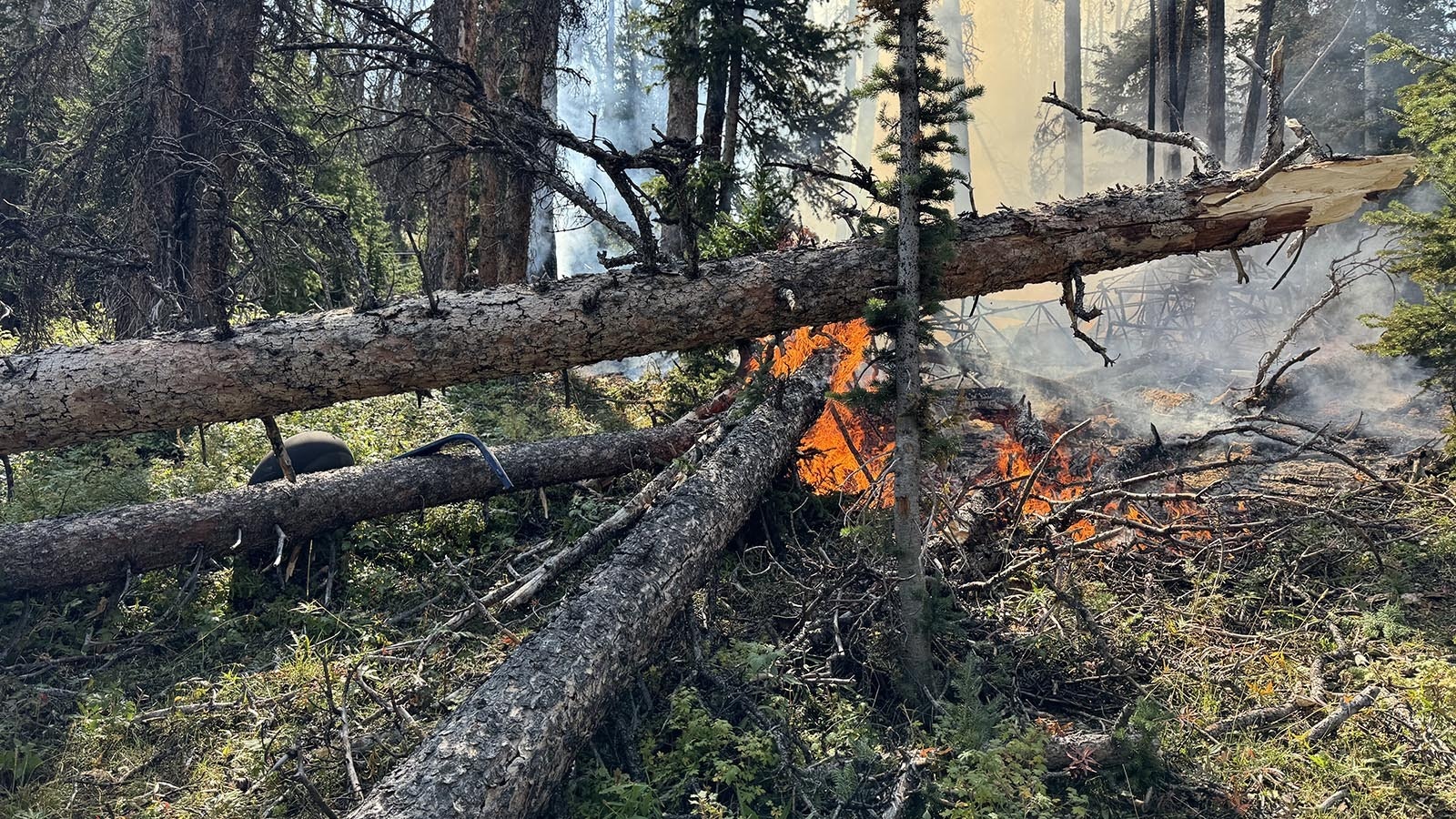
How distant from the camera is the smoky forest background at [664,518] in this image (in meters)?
3.58

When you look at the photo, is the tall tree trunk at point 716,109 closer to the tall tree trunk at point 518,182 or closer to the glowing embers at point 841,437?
the tall tree trunk at point 518,182

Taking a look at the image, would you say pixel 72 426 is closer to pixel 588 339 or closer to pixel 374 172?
pixel 588 339

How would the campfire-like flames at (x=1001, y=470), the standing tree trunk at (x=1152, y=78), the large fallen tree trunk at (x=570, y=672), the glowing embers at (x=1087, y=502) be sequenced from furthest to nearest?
1. the standing tree trunk at (x=1152, y=78)
2. the campfire-like flames at (x=1001, y=470)
3. the glowing embers at (x=1087, y=502)
4. the large fallen tree trunk at (x=570, y=672)

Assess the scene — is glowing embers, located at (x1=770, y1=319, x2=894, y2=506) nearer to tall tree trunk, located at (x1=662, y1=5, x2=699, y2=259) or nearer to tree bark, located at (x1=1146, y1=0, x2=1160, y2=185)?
tall tree trunk, located at (x1=662, y1=5, x2=699, y2=259)

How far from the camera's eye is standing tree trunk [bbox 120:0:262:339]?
742cm

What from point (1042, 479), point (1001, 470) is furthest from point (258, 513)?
point (1042, 479)

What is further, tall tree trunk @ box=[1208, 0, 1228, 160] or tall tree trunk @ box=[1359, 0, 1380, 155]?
tall tree trunk @ box=[1208, 0, 1228, 160]

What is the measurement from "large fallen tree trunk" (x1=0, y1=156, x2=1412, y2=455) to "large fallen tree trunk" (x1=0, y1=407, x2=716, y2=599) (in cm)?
57

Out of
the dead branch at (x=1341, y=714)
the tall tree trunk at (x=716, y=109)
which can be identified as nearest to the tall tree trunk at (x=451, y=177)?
the tall tree trunk at (x=716, y=109)

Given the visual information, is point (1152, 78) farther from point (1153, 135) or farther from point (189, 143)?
point (189, 143)

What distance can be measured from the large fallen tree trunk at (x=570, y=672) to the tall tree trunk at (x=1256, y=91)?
1553cm

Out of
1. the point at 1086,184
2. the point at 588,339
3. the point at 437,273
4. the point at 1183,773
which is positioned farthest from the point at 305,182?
the point at 1086,184

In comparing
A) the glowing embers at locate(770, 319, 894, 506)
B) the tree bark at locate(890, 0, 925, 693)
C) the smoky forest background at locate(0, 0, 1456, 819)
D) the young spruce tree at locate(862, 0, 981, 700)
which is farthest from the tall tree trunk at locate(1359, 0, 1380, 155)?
the tree bark at locate(890, 0, 925, 693)

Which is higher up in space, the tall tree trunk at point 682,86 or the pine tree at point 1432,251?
the tall tree trunk at point 682,86
